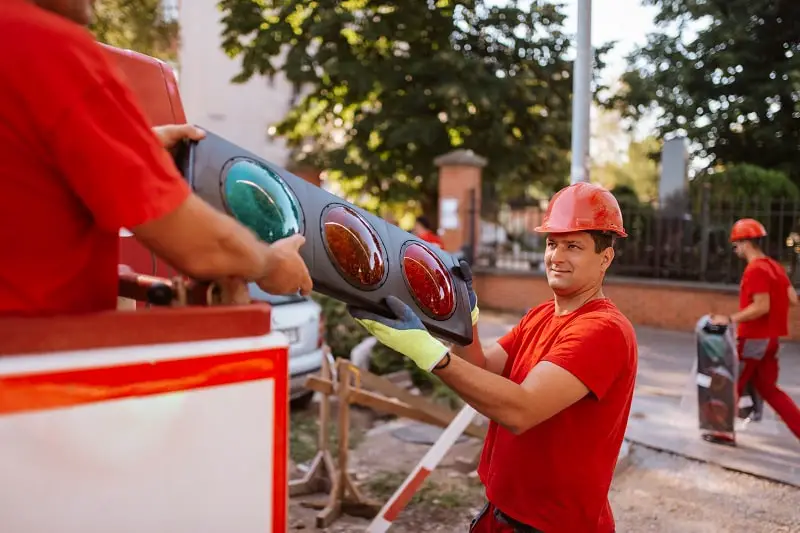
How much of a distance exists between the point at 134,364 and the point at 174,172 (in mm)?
336

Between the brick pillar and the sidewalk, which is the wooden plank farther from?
the brick pillar

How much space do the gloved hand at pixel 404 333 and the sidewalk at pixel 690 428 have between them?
395 cm

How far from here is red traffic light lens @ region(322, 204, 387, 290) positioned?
1.68m

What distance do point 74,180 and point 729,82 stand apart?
17934 millimetres

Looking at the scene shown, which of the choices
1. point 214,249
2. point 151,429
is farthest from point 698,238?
point 151,429

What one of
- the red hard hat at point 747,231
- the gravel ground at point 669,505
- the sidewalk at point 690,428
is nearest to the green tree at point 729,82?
the sidewalk at point 690,428

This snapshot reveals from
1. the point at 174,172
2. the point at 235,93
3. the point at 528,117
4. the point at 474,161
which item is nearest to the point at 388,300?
the point at 174,172

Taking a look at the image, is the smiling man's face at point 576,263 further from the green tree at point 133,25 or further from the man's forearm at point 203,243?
the green tree at point 133,25

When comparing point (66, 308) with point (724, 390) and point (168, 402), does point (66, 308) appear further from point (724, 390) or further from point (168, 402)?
point (724, 390)

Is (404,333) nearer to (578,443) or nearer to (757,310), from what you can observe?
(578,443)

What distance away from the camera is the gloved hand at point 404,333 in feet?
5.64

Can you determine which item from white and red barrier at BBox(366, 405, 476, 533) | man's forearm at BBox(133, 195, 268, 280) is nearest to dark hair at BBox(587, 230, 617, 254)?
man's forearm at BBox(133, 195, 268, 280)

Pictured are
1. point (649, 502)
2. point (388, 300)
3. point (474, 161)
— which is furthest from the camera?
point (474, 161)

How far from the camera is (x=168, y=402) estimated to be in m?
1.14
